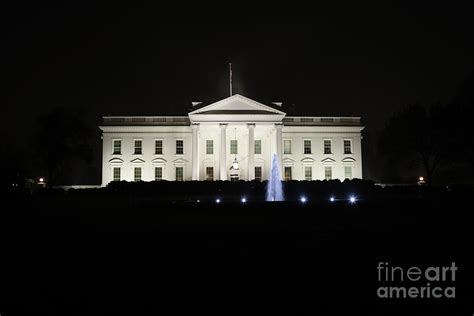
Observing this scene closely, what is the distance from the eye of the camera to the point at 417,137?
167 ft

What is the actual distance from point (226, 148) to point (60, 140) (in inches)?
788

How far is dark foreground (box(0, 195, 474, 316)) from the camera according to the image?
18.4 ft

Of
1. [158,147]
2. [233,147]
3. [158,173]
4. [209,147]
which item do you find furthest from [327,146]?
[158,173]

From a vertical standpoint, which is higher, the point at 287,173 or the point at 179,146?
the point at 179,146

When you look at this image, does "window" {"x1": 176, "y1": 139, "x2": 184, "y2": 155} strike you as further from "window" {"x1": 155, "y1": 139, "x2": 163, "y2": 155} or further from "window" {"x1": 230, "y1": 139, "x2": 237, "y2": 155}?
"window" {"x1": 230, "y1": 139, "x2": 237, "y2": 155}

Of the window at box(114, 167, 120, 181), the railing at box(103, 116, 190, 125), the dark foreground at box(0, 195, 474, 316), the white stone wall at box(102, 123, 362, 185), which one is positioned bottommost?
the dark foreground at box(0, 195, 474, 316)

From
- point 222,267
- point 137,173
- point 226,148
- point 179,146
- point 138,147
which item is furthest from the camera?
point 179,146

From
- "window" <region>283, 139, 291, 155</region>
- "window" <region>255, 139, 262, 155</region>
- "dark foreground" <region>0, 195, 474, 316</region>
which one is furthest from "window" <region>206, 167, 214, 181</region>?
"dark foreground" <region>0, 195, 474, 316</region>

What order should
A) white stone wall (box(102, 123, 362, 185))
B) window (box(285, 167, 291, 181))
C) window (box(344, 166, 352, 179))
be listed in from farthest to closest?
window (box(344, 166, 352, 179)) < window (box(285, 167, 291, 181)) < white stone wall (box(102, 123, 362, 185))

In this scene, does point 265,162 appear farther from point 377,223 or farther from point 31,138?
point 377,223

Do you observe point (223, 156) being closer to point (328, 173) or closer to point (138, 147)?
point (138, 147)

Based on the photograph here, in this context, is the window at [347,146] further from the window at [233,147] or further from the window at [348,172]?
the window at [233,147]

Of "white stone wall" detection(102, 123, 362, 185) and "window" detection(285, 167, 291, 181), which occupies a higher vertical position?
"white stone wall" detection(102, 123, 362, 185)

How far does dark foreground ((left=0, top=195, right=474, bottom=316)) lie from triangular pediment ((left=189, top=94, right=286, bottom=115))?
38.3 m
